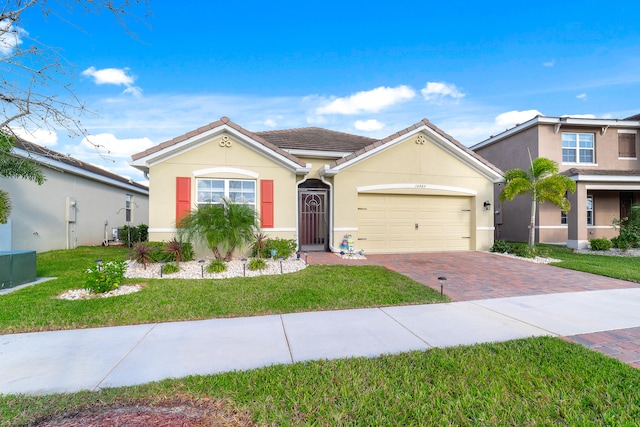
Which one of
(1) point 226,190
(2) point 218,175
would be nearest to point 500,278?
(1) point 226,190

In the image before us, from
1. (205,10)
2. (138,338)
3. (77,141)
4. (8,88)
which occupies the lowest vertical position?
(138,338)

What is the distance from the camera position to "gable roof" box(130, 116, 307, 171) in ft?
29.9

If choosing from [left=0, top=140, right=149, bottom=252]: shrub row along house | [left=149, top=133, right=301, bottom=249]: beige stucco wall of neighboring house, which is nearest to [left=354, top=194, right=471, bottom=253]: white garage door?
[left=149, top=133, right=301, bottom=249]: beige stucco wall of neighboring house

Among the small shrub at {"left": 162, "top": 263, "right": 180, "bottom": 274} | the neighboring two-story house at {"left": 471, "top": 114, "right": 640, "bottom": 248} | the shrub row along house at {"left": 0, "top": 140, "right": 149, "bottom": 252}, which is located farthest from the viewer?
the neighboring two-story house at {"left": 471, "top": 114, "right": 640, "bottom": 248}

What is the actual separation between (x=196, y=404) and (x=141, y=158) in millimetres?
8511

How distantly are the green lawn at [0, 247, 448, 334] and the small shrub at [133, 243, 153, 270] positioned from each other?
1.29 m

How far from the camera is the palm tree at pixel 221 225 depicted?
8391 millimetres

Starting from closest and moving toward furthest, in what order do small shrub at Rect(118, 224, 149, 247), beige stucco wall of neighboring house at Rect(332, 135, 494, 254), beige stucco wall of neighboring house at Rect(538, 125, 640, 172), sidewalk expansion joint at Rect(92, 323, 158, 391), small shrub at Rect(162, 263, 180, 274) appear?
1. sidewalk expansion joint at Rect(92, 323, 158, 391)
2. small shrub at Rect(162, 263, 180, 274)
3. beige stucco wall of neighboring house at Rect(332, 135, 494, 254)
4. small shrub at Rect(118, 224, 149, 247)
5. beige stucco wall of neighboring house at Rect(538, 125, 640, 172)

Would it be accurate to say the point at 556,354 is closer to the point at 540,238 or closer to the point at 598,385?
the point at 598,385

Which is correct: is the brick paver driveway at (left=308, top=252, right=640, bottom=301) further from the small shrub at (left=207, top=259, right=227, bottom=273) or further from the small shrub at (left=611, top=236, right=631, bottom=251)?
the small shrub at (left=611, top=236, right=631, bottom=251)

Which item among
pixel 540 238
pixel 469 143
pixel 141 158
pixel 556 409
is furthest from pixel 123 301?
pixel 469 143

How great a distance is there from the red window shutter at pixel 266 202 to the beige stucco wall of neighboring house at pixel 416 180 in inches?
96.1

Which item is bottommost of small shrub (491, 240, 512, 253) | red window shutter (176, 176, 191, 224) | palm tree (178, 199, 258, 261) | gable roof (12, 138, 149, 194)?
small shrub (491, 240, 512, 253)

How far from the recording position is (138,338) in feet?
13.2
